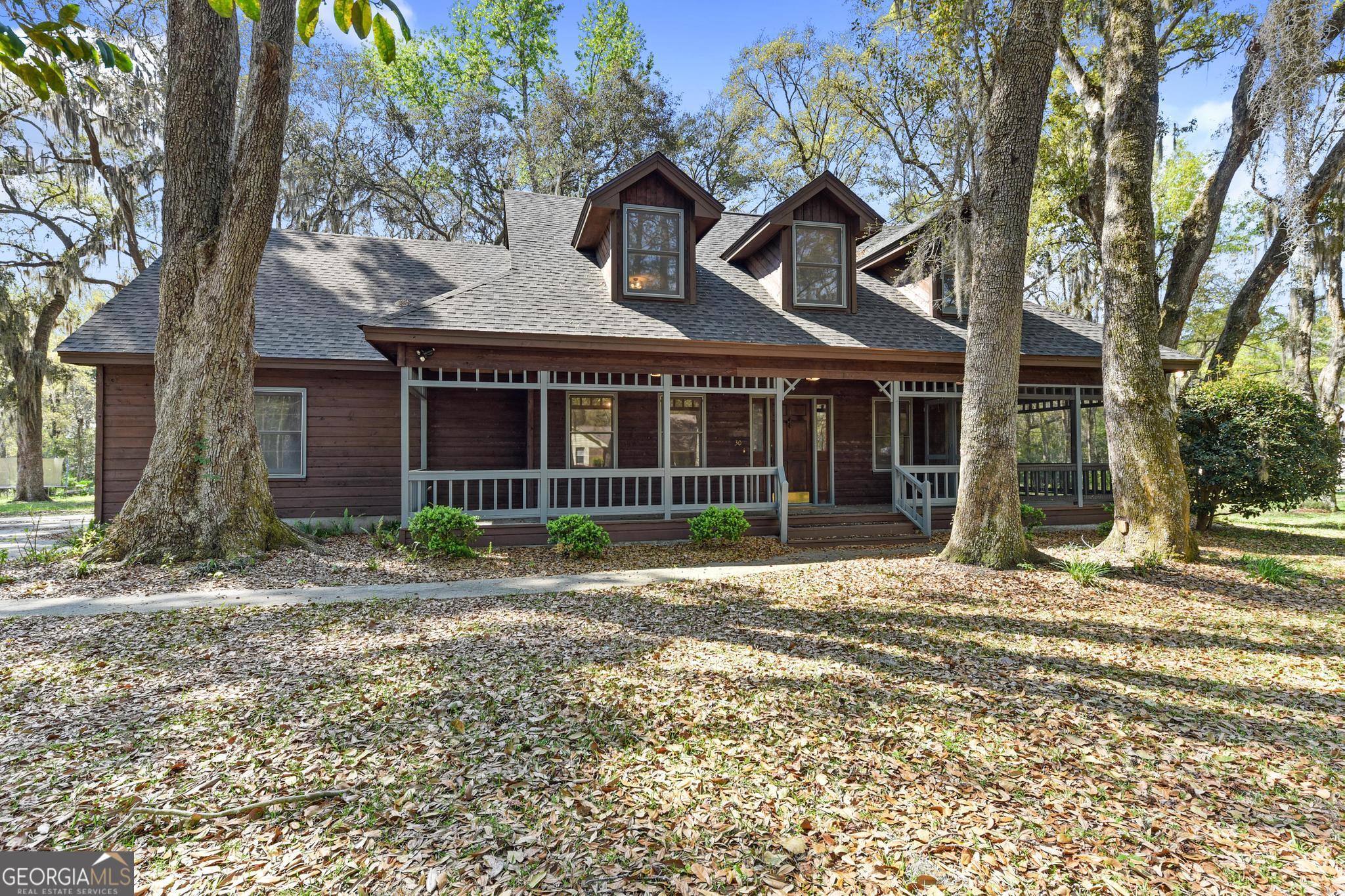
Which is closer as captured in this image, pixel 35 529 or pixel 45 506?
pixel 35 529

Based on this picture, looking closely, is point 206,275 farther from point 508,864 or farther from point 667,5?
point 667,5

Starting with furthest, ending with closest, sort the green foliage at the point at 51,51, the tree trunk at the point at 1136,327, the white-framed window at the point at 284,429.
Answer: the white-framed window at the point at 284,429
the tree trunk at the point at 1136,327
the green foliage at the point at 51,51

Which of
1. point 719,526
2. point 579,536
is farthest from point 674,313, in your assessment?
point 579,536

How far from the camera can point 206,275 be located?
320 inches

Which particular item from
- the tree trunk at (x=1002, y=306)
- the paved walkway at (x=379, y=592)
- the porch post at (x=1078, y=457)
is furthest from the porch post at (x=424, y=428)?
the porch post at (x=1078, y=457)

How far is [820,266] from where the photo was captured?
40.7 ft

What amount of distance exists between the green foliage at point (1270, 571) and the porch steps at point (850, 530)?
13.4 ft

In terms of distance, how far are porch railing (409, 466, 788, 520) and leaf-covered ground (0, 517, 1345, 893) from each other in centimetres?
401

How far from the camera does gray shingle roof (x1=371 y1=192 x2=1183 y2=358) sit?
9930mm

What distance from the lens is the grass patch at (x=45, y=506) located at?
15297 millimetres

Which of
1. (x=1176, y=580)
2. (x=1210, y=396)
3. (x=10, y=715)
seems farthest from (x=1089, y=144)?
(x=10, y=715)

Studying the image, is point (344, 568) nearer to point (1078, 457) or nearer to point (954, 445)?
point (954, 445)

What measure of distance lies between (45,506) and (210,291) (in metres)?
14.3

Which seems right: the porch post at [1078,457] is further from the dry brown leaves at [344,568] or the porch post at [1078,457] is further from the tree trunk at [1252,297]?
the dry brown leaves at [344,568]
